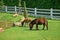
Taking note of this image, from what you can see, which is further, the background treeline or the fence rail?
the background treeline

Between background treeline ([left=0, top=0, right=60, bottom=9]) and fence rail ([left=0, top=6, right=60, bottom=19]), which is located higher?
background treeline ([left=0, top=0, right=60, bottom=9])

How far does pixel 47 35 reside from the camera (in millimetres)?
17438

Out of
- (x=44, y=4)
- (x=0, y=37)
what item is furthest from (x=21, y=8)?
(x=0, y=37)

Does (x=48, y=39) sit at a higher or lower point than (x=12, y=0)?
lower

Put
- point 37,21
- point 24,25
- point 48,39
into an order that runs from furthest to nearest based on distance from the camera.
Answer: point 24,25
point 37,21
point 48,39

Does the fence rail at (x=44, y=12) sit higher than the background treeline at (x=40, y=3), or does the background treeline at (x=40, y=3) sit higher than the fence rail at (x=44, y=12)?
the background treeline at (x=40, y=3)

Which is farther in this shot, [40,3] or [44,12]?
[40,3]

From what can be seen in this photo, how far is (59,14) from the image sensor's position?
3250 centimetres

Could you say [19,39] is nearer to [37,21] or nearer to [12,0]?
[37,21]

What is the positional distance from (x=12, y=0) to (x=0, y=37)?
22716 mm

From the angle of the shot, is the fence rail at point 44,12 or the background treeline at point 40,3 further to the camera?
the background treeline at point 40,3

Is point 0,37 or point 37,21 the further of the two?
point 37,21

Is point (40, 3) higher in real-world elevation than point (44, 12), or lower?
higher

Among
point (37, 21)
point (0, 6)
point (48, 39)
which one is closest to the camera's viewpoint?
point (48, 39)
